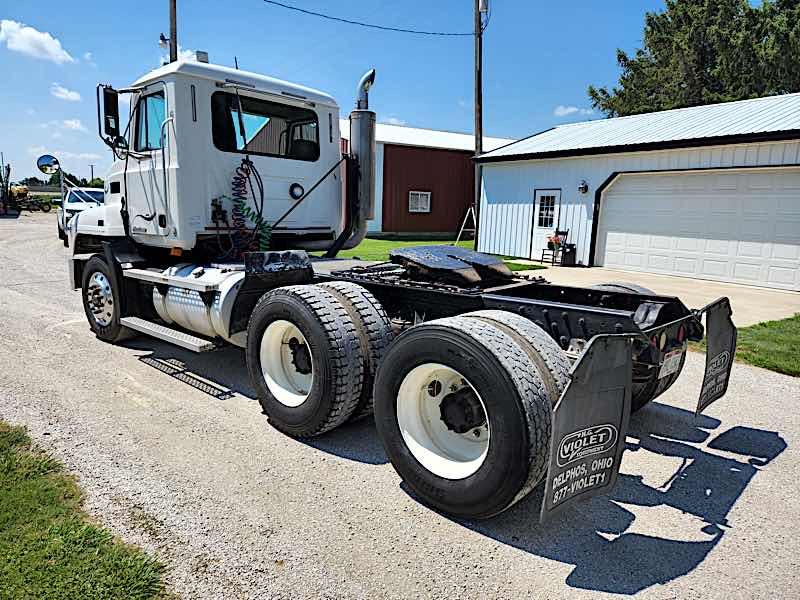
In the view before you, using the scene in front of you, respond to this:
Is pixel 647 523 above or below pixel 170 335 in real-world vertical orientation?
below

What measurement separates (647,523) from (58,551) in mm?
2948

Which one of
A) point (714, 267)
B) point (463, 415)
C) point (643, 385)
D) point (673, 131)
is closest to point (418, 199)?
point (673, 131)

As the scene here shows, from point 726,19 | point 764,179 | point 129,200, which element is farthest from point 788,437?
point 726,19

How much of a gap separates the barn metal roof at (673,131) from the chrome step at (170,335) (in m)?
11.6

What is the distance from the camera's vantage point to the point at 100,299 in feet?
21.6

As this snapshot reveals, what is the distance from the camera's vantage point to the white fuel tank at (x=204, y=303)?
488 cm

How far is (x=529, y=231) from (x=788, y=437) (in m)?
13.6

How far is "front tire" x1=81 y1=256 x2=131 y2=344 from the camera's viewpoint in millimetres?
6301

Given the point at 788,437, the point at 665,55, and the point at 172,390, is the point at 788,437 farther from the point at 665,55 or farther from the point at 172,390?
the point at 665,55

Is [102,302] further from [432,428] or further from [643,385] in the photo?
[643,385]

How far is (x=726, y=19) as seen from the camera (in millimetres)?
29156

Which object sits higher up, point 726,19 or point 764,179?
point 726,19

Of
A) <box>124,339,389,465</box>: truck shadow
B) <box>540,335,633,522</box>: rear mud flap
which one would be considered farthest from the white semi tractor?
<box>124,339,389,465</box>: truck shadow

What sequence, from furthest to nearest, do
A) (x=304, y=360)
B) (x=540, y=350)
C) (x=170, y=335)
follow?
(x=170, y=335) < (x=304, y=360) < (x=540, y=350)
